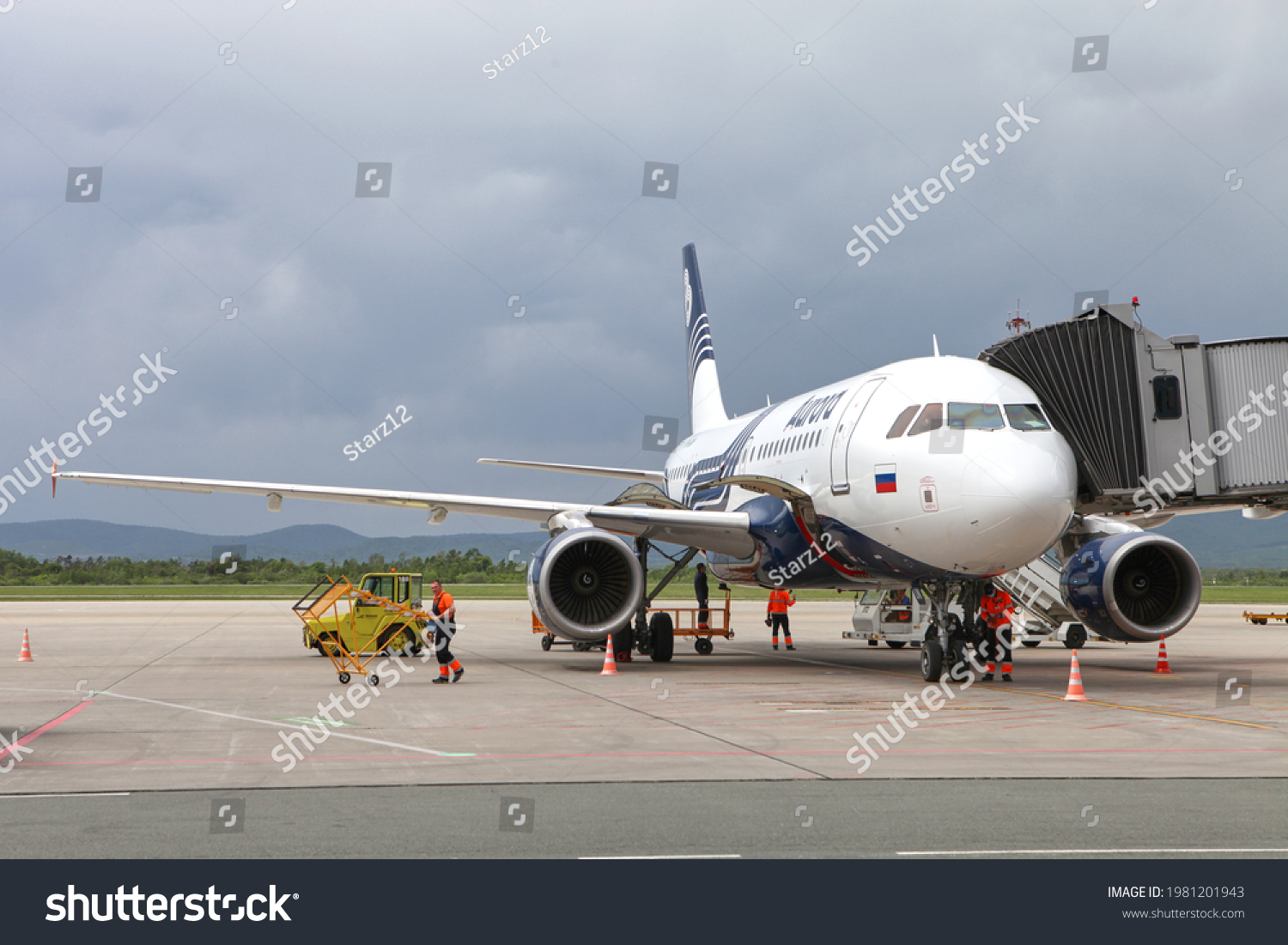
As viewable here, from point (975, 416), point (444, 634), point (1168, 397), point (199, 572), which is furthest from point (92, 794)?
point (199, 572)

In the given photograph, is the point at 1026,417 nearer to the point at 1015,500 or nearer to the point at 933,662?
the point at 1015,500

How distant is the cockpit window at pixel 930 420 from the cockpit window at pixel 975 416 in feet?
0.36

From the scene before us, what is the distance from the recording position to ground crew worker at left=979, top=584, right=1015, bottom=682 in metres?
17.5

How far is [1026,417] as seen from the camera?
15305mm

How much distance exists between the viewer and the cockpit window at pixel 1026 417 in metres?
15.2

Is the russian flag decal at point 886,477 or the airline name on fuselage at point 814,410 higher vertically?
the airline name on fuselage at point 814,410

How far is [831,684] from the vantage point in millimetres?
17344

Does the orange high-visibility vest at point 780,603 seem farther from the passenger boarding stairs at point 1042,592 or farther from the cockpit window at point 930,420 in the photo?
the cockpit window at point 930,420

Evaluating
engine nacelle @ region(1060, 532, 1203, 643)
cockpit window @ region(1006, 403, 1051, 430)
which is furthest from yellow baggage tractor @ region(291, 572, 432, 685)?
engine nacelle @ region(1060, 532, 1203, 643)

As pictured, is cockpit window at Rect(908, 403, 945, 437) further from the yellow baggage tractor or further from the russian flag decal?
the yellow baggage tractor

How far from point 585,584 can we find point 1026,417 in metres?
7.46

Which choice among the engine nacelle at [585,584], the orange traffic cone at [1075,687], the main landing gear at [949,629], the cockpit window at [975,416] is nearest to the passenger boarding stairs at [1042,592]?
the main landing gear at [949,629]

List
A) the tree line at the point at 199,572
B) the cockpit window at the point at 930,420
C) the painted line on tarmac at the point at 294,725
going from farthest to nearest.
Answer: the tree line at the point at 199,572 → the cockpit window at the point at 930,420 → the painted line on tarmac at the point at 294,725
